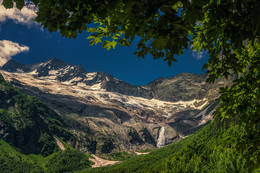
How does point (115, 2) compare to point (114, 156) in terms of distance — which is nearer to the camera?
point (115, 2)

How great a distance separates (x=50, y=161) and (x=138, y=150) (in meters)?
91.4

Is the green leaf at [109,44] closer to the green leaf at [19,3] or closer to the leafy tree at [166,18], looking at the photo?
the leafy tree at [166,18]

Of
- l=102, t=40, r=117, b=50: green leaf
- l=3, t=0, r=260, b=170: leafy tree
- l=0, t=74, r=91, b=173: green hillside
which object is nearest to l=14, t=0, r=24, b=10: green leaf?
l=3, t=0, r=260, b=170: leafy tree

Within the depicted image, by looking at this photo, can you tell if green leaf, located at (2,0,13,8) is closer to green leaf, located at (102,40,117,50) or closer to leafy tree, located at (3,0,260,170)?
leafy tree, located at (3,0,260,170)

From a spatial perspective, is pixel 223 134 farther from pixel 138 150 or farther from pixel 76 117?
pixel 76 117

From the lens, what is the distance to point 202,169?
2313 inches

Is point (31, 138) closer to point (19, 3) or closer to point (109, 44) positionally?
point (109, 44)

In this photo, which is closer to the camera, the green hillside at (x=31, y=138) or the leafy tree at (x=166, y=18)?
the leafy tree at (x=166, y=18)

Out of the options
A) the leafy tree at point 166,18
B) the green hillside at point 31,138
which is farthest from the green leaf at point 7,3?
the green hillside at point 31,138

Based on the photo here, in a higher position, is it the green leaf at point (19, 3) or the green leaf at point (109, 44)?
the green leaf at point (109, 44)

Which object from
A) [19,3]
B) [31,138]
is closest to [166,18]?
[19,3]

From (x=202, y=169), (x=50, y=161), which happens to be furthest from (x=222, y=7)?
(x=50, y=161)

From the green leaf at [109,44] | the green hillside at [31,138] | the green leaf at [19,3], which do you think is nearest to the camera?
the green leaf at [19,3]

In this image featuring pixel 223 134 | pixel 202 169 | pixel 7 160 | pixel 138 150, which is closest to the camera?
pixel 202 169
